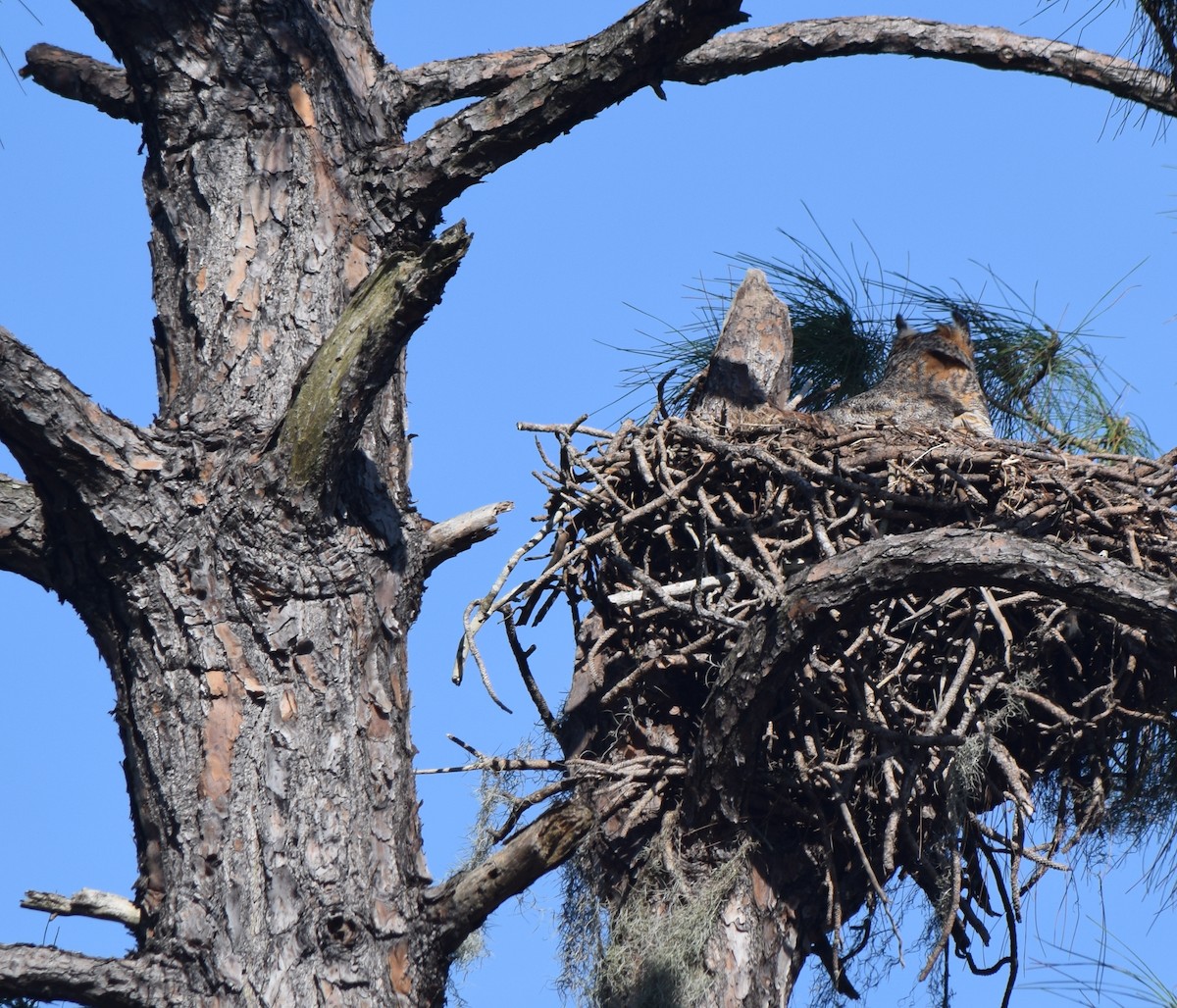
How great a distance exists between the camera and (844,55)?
171 inches

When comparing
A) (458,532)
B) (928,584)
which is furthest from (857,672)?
(458,532)

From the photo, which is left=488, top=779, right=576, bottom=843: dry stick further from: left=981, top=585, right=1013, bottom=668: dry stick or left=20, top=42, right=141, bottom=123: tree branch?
left=20, top=42, right=141, bottom=123: tree branch

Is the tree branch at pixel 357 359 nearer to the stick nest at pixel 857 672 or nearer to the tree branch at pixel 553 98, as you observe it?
the tree branch at pixel 553 98

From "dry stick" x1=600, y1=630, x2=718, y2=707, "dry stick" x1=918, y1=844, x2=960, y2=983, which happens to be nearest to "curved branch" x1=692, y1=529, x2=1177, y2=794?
"dry stick" x1=600, y1=630, x2=718, y2=707

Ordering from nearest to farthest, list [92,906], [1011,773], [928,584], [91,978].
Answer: [91,978] → [92,906] → [928,584] → [1011,773]

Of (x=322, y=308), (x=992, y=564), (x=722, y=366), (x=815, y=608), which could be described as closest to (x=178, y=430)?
(x=322, y=308)

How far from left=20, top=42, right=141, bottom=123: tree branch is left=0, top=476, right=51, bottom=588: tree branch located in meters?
1.24

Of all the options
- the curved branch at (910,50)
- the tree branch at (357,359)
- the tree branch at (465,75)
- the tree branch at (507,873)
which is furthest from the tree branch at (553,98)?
the tree branch at (507,873)

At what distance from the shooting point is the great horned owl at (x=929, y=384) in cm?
559

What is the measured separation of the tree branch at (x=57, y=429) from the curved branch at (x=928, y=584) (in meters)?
1.36

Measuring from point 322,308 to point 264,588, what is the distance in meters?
0.71

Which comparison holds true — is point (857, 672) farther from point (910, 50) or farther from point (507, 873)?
point (910, 50)

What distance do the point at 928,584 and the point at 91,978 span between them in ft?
5.84

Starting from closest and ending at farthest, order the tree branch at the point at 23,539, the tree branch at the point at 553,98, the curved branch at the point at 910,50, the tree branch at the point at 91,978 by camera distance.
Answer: the tree branch at the point at 91,978 → the tree branch at the point at 553,98 → the tree branch at the point at 23,539 → the curved branch at the point at 910,50
